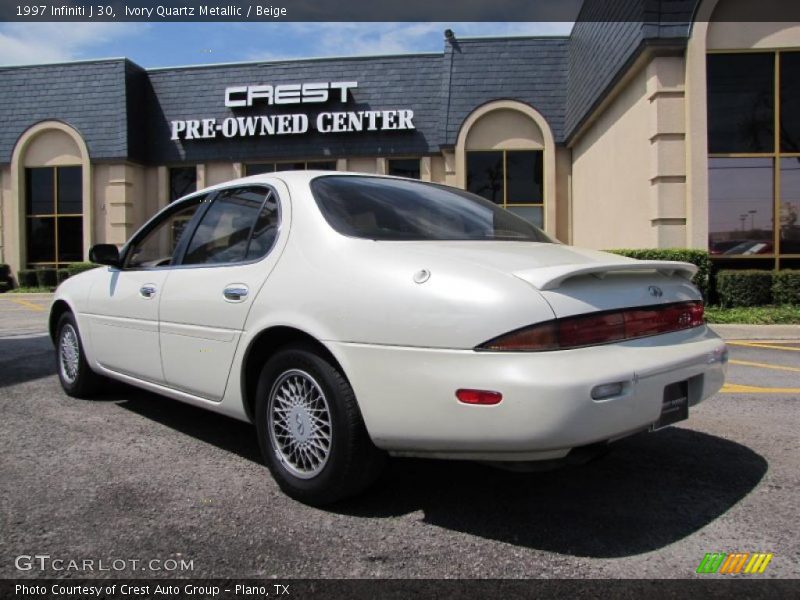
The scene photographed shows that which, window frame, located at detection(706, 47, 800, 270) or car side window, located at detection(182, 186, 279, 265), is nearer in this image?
car side window, located at detection(182, 186, 279, 265)

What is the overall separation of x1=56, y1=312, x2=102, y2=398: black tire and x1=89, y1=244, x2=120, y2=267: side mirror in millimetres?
732

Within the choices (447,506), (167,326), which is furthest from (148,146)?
(447,506)

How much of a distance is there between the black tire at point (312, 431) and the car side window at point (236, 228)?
0.70 m

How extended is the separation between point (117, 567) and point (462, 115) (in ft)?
53.8

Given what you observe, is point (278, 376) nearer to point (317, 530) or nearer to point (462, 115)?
point (317, 530)

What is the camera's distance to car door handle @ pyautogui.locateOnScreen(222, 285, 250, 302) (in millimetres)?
3215

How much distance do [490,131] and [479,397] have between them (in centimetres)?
1606

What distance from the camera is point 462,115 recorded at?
57.0 ft

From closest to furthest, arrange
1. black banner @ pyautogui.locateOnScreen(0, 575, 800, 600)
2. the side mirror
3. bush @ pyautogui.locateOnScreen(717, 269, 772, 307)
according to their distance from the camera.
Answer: black banner @ pyautogui.locateOnScreen(0, 575, 800, 600) < the side mirror < bush @ pyautogui.locateOnScreen(717, 269, 772, 307)

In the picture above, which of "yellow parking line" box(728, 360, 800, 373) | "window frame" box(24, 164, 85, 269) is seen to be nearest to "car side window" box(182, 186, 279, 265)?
"yellow parking line" box(728, 360, 800, 373)

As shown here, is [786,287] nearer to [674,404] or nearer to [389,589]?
[674,404]

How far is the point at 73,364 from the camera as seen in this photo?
5027 millimetres

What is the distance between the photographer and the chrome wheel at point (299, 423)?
2.87 meters

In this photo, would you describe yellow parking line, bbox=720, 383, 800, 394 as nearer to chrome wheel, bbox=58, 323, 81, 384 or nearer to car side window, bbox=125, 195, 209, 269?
→ car side window, bbox=125, 195, 209, 269
